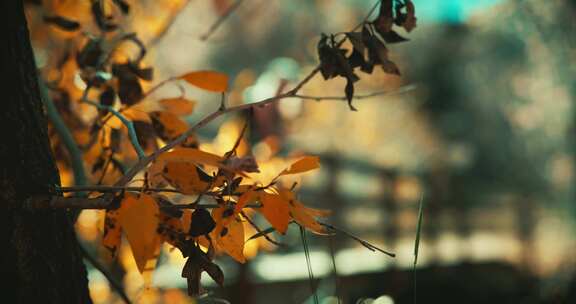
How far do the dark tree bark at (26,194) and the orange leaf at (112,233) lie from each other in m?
0.04

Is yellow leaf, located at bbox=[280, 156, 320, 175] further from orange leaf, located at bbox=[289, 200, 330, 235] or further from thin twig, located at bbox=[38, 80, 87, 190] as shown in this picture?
thin twig, located at bbox=[38, 80, 87, 190]

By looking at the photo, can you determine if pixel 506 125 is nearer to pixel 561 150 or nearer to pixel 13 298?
pixel 561 150

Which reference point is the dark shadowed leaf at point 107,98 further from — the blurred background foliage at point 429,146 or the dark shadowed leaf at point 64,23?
the blurred background foliage at point 429,146

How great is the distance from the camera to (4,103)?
87 cm

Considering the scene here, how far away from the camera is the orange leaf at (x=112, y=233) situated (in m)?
0.93

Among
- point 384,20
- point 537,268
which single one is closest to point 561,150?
point 537,268

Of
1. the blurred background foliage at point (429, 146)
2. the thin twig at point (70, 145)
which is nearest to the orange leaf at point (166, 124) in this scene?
the thin twig at point (70, 145)

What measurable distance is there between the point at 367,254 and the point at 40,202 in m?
6.54

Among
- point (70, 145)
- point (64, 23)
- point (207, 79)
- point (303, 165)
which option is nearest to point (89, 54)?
point (64, 23)

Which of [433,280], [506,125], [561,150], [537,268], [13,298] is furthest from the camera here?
[506,125]

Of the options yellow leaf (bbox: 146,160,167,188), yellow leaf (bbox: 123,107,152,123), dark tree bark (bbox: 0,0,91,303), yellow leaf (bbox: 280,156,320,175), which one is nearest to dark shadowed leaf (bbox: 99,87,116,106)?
yellow leaf (bbox: 123,107,152,123)

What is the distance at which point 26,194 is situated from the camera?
849mm

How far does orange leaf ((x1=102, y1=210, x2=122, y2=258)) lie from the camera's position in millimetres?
927

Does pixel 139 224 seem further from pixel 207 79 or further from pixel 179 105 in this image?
pixel 179 105
